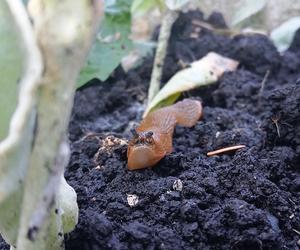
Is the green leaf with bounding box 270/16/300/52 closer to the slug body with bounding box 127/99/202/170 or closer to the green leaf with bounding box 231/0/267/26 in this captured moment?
the green leaf with bounding box 231/0/267/26

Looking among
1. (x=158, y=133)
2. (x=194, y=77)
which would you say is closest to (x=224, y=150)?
(x=158, y=133)

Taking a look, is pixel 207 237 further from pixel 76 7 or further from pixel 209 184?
pixel 76 7

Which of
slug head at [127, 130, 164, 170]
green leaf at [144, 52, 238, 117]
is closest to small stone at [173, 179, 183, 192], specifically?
slug head at [127, 130, 164, 170]

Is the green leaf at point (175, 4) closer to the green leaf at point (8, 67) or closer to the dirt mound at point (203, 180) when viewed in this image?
the dirt mound at point (203, 180)

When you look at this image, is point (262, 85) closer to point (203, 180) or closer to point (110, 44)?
point (110, 44)

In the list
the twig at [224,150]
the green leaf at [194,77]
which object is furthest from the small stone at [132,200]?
the green leaf at [194,77]

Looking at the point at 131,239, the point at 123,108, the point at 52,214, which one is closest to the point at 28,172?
the point at 52,214
